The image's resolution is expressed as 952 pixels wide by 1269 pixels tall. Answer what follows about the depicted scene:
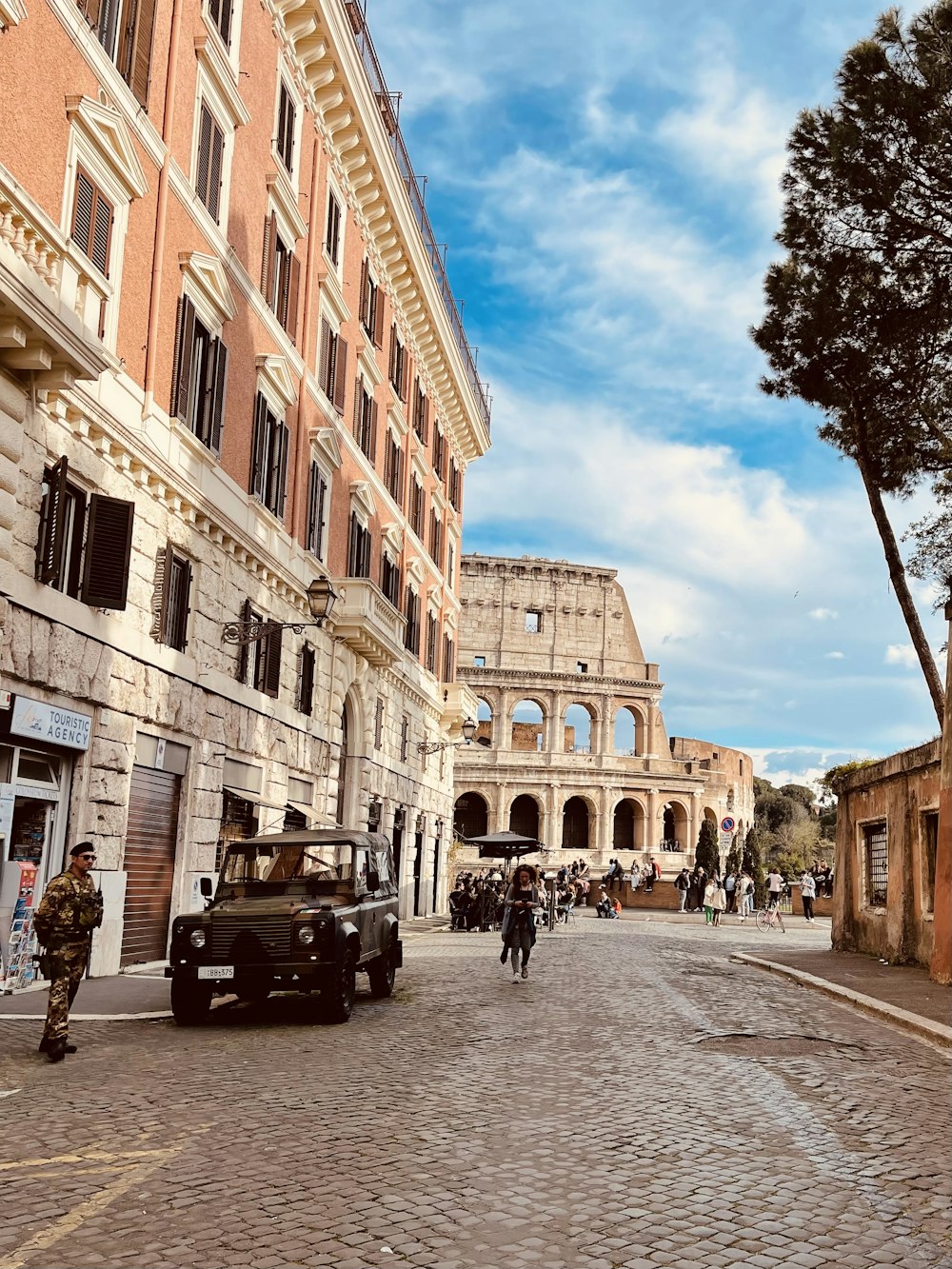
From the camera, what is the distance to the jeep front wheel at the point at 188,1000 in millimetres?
10750

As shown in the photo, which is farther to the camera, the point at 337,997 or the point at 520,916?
the point at 520,916

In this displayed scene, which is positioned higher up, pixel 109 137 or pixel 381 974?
pixel 109 137

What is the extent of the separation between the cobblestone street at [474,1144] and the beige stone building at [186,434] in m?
4.06

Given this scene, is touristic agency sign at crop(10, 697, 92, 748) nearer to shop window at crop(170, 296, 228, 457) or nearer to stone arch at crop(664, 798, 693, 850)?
shop window at crop(170, 296, 228, 457)

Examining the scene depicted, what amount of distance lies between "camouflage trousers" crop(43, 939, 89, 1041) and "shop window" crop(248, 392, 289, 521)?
11.2 metres

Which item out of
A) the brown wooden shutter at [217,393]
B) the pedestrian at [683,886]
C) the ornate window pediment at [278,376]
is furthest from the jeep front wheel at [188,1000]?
the pedestrian at [683,886]

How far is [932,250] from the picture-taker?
18531 millimetres

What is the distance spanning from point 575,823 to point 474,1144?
228 ft

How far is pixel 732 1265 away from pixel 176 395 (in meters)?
13.8

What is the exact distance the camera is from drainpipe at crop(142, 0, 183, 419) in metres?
15.4

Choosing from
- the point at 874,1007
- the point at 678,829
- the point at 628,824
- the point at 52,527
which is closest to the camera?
the point at 52,527

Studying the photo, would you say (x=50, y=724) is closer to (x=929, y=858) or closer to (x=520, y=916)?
(x=520, y=916)

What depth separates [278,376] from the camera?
20.5m

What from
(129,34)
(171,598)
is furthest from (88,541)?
(129,34)
